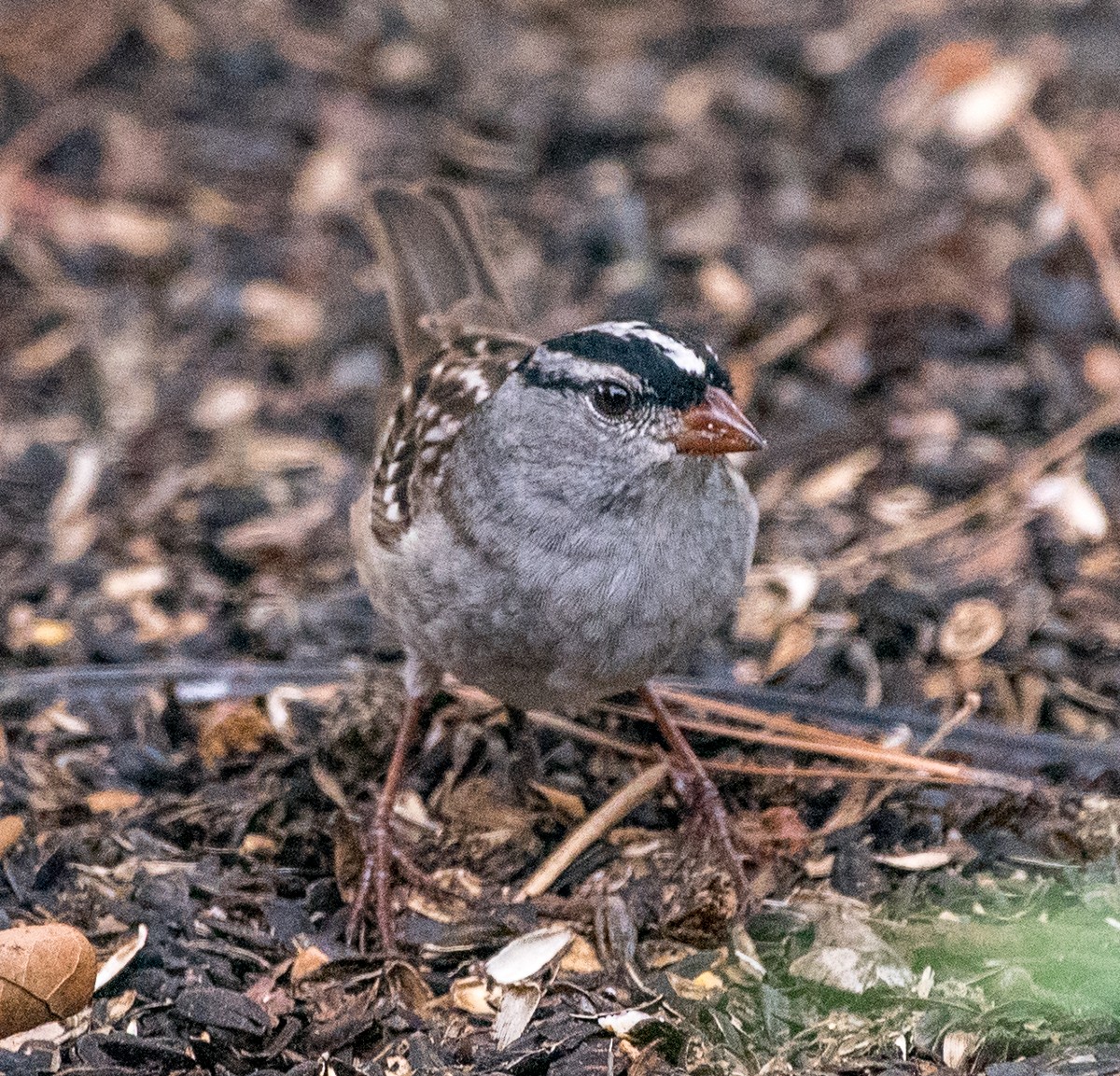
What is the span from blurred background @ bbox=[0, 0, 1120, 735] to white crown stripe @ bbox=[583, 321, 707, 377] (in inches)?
50.7

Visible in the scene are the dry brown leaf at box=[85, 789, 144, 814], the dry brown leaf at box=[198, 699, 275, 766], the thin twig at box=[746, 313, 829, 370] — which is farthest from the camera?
the thin twig at box=[746, 313, 829, 370]

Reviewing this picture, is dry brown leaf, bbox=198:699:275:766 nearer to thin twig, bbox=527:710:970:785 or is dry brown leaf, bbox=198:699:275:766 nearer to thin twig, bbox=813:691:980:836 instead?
thin twig, bbox=527:710:970:785

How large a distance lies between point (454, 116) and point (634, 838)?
3.25 meters

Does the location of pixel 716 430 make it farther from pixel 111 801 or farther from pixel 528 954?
pixel 111 801

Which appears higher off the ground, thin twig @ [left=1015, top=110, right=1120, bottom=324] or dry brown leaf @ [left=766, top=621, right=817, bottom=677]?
thin twig @ [left=1015, top=110, right=1120, bottom=324]

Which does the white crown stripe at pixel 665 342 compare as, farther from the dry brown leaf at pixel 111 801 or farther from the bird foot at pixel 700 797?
the dry brown leaf at pixel 111 801

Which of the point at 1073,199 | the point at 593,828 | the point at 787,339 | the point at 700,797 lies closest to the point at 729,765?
the point at 700,797

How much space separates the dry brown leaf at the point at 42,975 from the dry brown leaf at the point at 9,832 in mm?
398

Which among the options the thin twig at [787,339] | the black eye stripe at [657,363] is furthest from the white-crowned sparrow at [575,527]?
the thin twig at [787,339]

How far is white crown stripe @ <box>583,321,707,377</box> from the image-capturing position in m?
2.96

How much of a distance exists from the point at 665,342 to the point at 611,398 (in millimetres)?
147

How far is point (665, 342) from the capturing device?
2.99 meters

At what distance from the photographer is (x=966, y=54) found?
5.88m

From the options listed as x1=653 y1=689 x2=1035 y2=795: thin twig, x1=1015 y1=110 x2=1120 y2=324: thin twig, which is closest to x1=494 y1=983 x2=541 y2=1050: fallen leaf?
x1=653 y1=689 x2=1035 y2=795: thin twig
